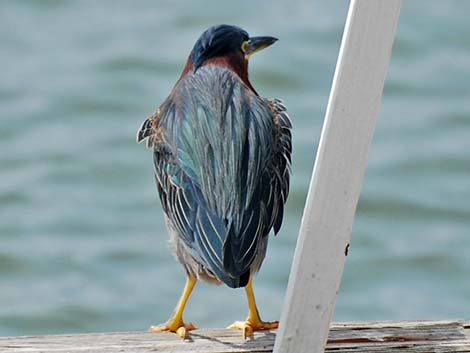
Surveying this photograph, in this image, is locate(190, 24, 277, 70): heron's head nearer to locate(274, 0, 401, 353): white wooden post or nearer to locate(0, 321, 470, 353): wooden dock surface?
locate(0, 321, 470, 353): wooden dock surface

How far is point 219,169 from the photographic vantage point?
468cm

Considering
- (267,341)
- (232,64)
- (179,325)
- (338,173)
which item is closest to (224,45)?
(232,64)

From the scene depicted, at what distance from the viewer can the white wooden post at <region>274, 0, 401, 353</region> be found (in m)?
3.10

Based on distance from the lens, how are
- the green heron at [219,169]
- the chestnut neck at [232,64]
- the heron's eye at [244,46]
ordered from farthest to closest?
the heron's eye at [244,46] → the chestnut neck at [232,64] → the green heron at [219,169]

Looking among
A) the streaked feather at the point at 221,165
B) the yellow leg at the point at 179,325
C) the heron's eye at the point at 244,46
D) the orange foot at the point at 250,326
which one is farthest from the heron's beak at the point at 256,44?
the orange foot at the point at 250,326

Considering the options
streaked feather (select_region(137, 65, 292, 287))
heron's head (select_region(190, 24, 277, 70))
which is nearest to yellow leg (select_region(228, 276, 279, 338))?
streaked feather (select_region(137, 65, 292, 287))

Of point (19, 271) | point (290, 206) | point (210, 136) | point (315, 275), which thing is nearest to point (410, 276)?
point (290, 206)

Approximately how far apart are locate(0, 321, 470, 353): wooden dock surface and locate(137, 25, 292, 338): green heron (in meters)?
0.18

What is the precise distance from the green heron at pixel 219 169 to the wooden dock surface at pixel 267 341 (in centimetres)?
18

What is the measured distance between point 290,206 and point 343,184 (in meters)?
8.20

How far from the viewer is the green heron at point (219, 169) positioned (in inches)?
177

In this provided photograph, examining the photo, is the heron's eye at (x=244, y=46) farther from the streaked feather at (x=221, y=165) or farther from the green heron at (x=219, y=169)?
the streaked feather at (x=221, y=165)

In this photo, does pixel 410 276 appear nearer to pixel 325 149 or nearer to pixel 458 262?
pixel 458 262

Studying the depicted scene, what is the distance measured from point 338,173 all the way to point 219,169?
1549 millimetres
